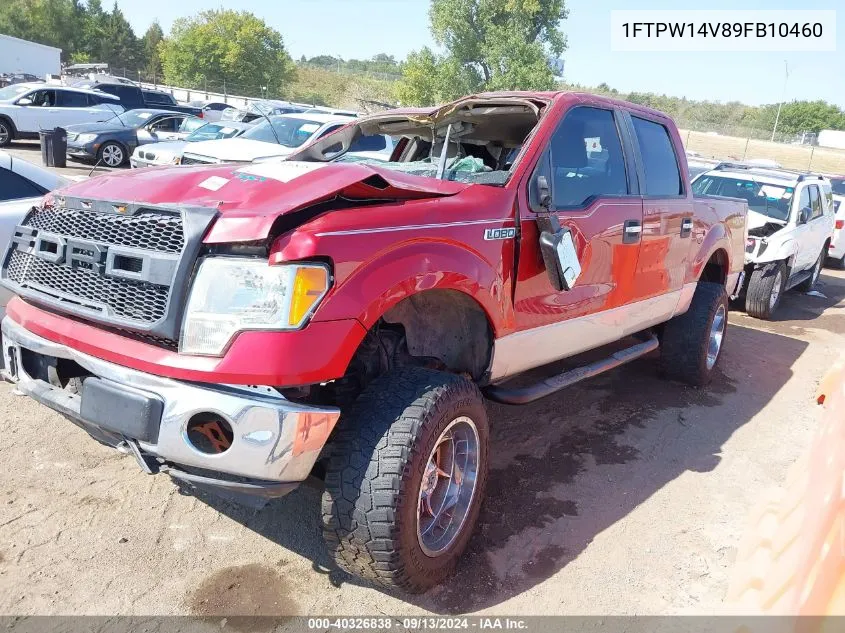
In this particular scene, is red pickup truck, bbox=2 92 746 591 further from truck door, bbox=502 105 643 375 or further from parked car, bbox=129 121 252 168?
parked car, bbox=129 121 252 168

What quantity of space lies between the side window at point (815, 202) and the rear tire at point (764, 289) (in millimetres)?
1544

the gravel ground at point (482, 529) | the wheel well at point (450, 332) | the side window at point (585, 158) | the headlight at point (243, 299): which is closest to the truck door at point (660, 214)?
the side window at point (585, 158)

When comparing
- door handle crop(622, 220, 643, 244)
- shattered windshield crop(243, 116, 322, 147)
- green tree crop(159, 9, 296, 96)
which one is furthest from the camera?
green tree crop(159, 9, 296, 96)

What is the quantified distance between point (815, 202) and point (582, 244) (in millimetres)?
7662

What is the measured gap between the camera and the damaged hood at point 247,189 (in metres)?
2.36

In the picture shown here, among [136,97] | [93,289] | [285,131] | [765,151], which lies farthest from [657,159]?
[765,151]

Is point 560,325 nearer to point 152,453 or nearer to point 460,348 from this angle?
point 460,348

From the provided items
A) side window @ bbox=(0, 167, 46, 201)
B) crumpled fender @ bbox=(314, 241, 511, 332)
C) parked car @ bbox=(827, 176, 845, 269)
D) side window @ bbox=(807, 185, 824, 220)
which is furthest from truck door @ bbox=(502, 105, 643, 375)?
parked car @ bbox=(827, 176, 845, 269)

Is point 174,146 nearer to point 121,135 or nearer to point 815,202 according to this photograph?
point 121,135

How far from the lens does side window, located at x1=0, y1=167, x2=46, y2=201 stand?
16.2ft

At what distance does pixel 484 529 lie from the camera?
325 cm

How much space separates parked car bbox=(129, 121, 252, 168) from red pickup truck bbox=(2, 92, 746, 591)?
1031 centimetres

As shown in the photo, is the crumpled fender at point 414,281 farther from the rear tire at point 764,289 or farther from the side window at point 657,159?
the rear tire at point 764,289

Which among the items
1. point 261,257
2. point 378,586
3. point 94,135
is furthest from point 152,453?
point 94,135
